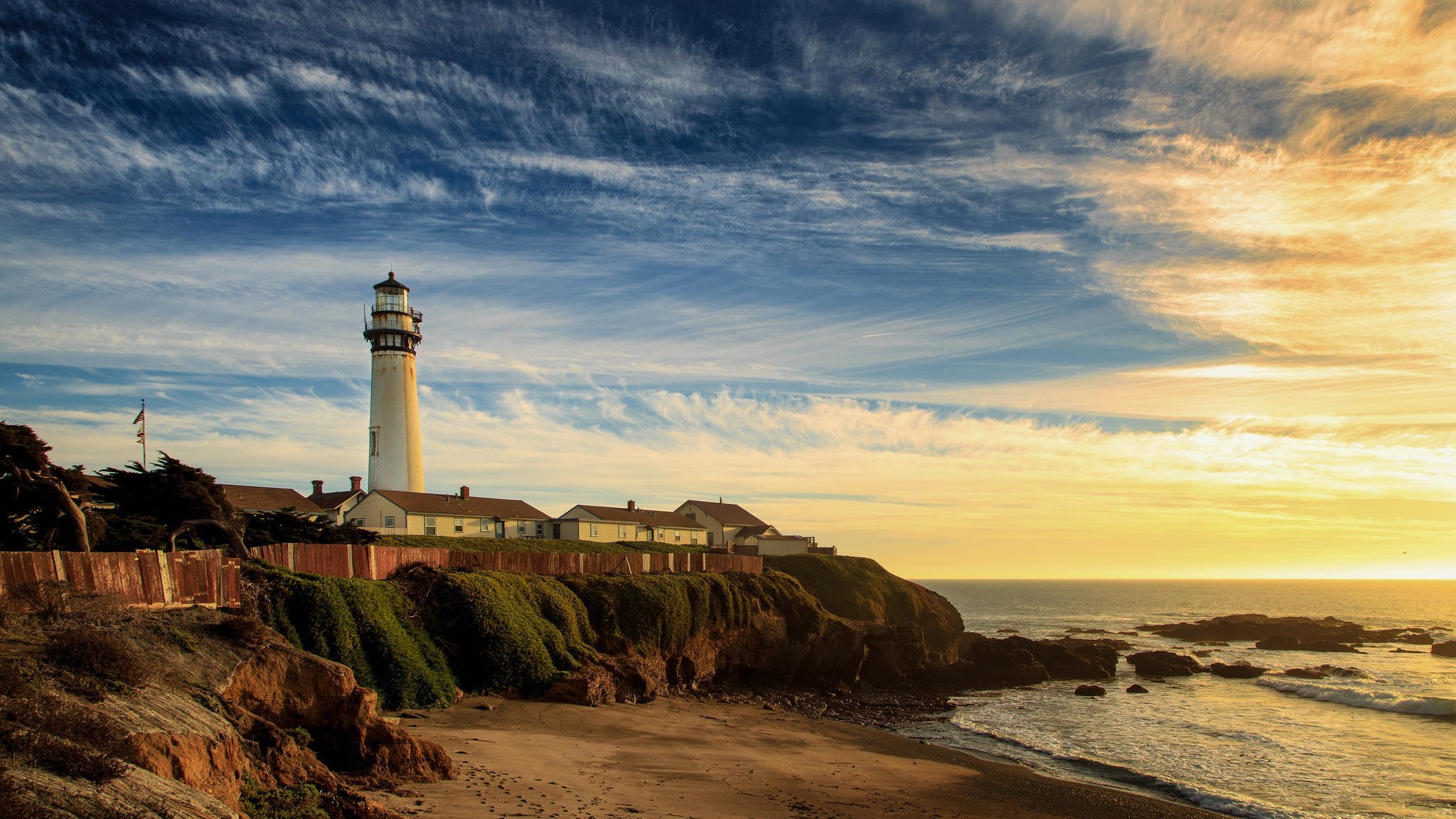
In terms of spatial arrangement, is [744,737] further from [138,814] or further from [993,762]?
[138,814]

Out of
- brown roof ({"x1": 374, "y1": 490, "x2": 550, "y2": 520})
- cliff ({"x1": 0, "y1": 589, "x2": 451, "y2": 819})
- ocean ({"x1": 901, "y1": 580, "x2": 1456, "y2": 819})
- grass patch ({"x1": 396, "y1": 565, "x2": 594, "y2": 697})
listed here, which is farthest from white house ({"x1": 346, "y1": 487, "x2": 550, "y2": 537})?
cliff ({"x1": 0, "y1": 589, "x2": 451, "y2": 819})

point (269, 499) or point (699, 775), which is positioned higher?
point (269, 499)

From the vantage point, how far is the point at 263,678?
1481 centimetres

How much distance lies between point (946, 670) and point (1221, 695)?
14.6 m

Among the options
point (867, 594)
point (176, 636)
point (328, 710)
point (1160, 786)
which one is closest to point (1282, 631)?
point (867, 594)

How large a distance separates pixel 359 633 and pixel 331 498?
43.3m

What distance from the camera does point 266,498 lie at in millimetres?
55406

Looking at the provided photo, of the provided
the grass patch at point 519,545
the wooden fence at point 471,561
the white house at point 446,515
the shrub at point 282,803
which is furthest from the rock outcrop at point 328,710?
the white house at point 446,515

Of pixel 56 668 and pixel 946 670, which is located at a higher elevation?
pixel 56 668

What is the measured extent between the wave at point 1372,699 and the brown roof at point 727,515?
44734mm

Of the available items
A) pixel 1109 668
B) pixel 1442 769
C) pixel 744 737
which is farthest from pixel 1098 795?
pixel 1109 668

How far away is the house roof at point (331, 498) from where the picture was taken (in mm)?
58938

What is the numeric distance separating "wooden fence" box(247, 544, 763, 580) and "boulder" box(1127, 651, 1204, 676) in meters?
27.0

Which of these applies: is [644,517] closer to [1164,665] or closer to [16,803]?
[1164,665]
